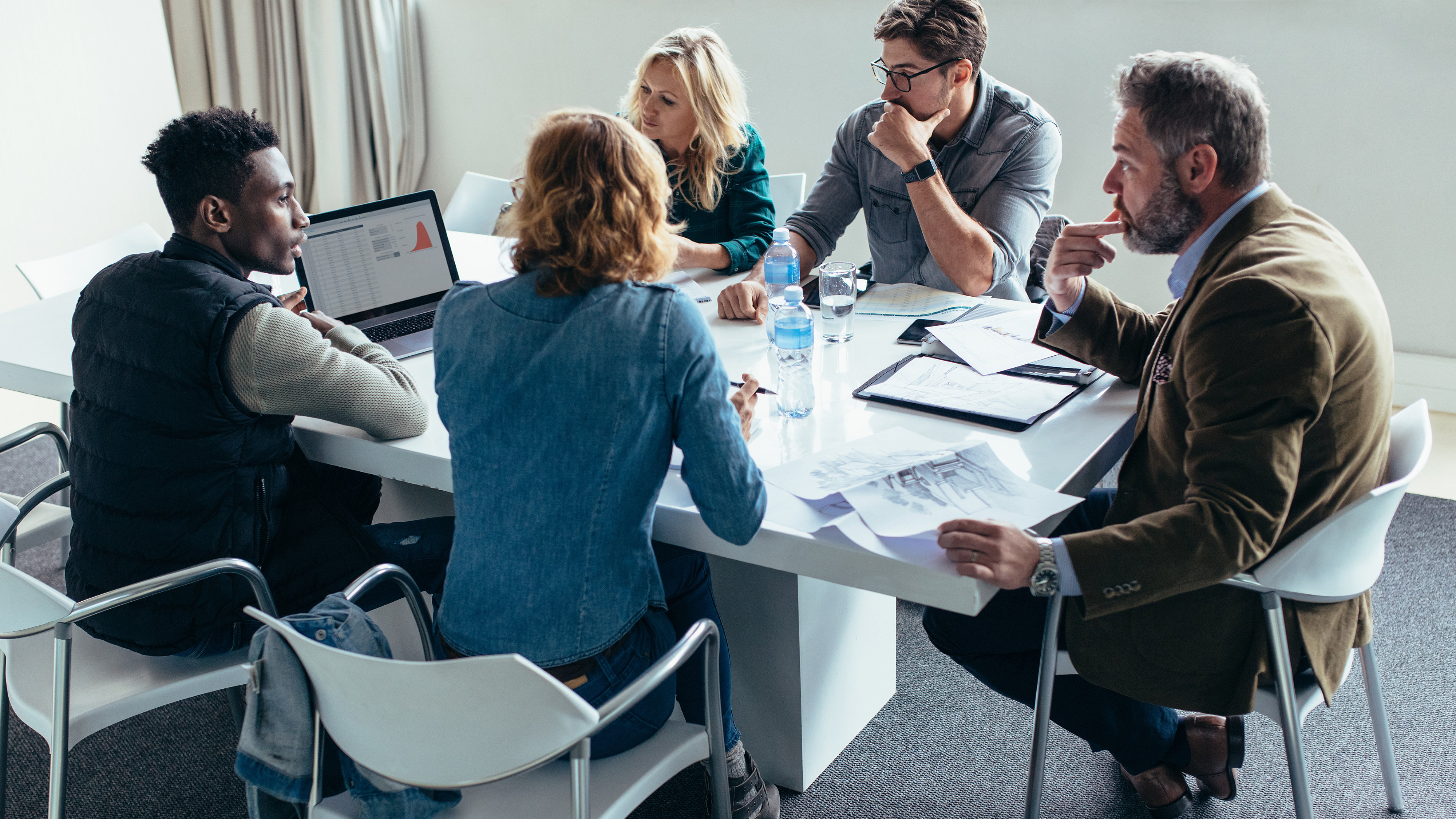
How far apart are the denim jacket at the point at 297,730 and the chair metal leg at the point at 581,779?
0.17m

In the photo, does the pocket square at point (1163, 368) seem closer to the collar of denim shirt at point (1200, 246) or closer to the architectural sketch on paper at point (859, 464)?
the collar of denim shirt at point (1200, 246)

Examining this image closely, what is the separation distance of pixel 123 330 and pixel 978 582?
123 cm

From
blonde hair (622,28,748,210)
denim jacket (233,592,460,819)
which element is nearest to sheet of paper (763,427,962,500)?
denim jacket (233,592,460,819)

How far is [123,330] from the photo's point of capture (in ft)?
4.92

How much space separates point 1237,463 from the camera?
123 centimetres

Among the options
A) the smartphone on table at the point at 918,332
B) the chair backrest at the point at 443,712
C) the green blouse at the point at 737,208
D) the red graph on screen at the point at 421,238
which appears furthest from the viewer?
the green blouse at the point at 737,208

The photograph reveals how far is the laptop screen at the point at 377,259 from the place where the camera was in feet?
7.08

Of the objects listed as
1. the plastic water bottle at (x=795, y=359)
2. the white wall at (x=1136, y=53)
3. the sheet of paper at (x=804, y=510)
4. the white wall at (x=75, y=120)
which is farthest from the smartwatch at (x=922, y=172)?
the white wall at (x=75, y=120)

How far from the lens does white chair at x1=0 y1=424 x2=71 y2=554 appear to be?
1.89 m

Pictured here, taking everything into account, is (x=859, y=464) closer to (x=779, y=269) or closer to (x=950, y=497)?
(x=950, y=497)

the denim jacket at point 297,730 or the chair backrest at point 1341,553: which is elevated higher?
the chair backrest at point 1341,553

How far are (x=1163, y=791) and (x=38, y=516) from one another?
2.15m

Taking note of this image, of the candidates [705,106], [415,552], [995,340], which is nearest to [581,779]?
[415,552]

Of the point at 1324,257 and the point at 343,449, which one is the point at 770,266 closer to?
the point at 343,449
